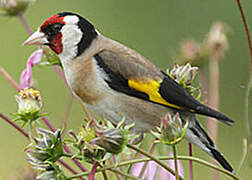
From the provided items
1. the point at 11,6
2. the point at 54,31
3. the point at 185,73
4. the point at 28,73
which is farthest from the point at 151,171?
the point at 11,6

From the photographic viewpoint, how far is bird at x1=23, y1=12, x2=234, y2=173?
1254mm

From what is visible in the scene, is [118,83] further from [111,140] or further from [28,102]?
[111,140]

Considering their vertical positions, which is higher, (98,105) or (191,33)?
(98,105)

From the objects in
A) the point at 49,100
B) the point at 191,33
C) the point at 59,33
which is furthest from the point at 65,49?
the point at 191,33

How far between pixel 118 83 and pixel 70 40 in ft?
0.64

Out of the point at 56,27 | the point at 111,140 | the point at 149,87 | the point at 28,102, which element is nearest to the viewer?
the point at 111,140

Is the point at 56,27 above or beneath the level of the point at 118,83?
above

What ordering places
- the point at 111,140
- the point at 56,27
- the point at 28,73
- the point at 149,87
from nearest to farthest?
1. the point at 111,140
2. the point at 28,73
3. the point at 149,87
4. the point at 56,27

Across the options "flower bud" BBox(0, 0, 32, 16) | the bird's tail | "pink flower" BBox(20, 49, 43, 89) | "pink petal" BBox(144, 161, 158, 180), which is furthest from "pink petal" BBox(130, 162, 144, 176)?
"flower bud" BBox(0, 0, 32, 16)

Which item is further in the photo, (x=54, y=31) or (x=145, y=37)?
(x=145, y=37)

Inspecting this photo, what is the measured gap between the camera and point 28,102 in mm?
1017

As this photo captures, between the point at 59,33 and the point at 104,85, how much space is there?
18 cm

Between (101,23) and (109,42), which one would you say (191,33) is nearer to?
(101,23)

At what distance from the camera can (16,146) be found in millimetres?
2553
